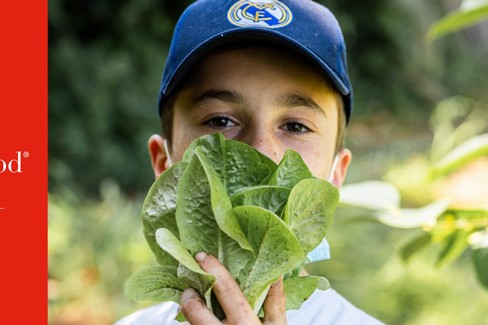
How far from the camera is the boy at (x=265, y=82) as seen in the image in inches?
43.3

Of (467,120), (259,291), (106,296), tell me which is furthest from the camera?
(467,120)

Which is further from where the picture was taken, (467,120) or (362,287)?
(467,120)

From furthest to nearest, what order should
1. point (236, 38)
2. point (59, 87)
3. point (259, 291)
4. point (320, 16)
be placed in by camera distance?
point (59, 87)
point (320, 16)
point (236, 38)
point (259, 291)

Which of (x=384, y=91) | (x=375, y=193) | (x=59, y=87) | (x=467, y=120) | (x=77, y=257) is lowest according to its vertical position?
(x=375, y=193)

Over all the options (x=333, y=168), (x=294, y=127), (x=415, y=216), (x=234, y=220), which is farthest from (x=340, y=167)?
(x=234, y=220)

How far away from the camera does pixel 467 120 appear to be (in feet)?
25.1

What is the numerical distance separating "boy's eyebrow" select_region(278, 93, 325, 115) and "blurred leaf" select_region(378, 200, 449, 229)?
0.26 m

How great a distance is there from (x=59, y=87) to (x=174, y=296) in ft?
14.4

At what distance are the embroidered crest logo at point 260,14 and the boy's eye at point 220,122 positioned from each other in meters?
0.16

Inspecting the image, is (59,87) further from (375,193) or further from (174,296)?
(174,296)

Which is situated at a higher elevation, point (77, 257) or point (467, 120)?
point (467, 120)
